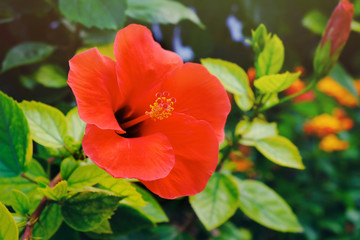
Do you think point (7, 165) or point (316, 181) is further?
point (316, 181)

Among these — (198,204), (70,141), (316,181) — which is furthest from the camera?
(316,181)

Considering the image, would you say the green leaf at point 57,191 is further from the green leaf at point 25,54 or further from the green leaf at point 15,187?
the green leaf at point 25,54

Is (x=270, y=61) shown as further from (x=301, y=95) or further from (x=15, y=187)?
(x=301, y=95)

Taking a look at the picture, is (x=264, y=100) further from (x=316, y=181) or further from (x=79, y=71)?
(x=316, y=181)

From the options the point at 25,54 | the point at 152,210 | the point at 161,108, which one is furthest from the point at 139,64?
the point at 25,54

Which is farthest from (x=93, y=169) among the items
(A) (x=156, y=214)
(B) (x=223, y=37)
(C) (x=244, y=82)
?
(B) (x=223, y=37)

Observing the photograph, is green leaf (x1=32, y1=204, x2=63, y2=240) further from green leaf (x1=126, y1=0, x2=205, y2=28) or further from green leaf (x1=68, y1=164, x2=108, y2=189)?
green leaf (x1=126, y1=0, x2=205, y2=28)

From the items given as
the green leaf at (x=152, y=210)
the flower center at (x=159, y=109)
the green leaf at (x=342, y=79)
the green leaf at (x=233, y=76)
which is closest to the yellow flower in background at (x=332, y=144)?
the green leaf at (x=342, y=79)
